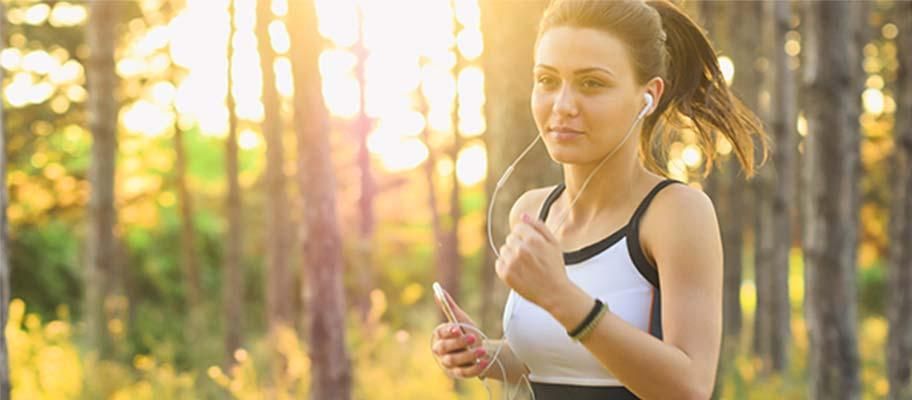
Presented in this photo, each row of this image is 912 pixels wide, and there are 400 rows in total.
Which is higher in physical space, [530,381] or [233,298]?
[530,381]

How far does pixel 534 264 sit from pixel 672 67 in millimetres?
797

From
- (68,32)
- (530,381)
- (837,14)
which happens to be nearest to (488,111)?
(837,14)

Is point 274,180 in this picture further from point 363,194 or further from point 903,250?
point 903,250

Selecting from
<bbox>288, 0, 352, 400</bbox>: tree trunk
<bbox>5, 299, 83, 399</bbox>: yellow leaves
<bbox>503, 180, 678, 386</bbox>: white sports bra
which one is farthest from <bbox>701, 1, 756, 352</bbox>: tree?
<bbox>503, 180, 678, 386</bbox>: white sports bra

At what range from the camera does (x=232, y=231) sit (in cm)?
1342

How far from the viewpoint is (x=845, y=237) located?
7.11 m

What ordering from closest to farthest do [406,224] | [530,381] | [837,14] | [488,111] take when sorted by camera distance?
1. [530,381]
2. [488,111]
3. [837,14]
4. [406,224]

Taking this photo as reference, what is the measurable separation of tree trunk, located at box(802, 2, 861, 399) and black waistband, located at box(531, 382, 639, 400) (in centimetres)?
455

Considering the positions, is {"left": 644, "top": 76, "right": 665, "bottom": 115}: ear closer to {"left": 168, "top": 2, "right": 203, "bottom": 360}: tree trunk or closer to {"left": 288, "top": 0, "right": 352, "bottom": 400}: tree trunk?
{"left": 288, "top": 0, "right": 352, "bottom": 400}: tree trunk

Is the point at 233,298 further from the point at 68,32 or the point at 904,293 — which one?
the point at 904,293

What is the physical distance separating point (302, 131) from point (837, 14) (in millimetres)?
3203

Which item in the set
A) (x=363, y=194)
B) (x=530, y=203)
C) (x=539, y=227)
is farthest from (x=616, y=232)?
(x=363, y=194)

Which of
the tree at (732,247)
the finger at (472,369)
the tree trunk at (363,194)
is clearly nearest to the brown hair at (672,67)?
the finger at (472,369)

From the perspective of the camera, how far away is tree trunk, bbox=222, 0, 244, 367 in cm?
1322
